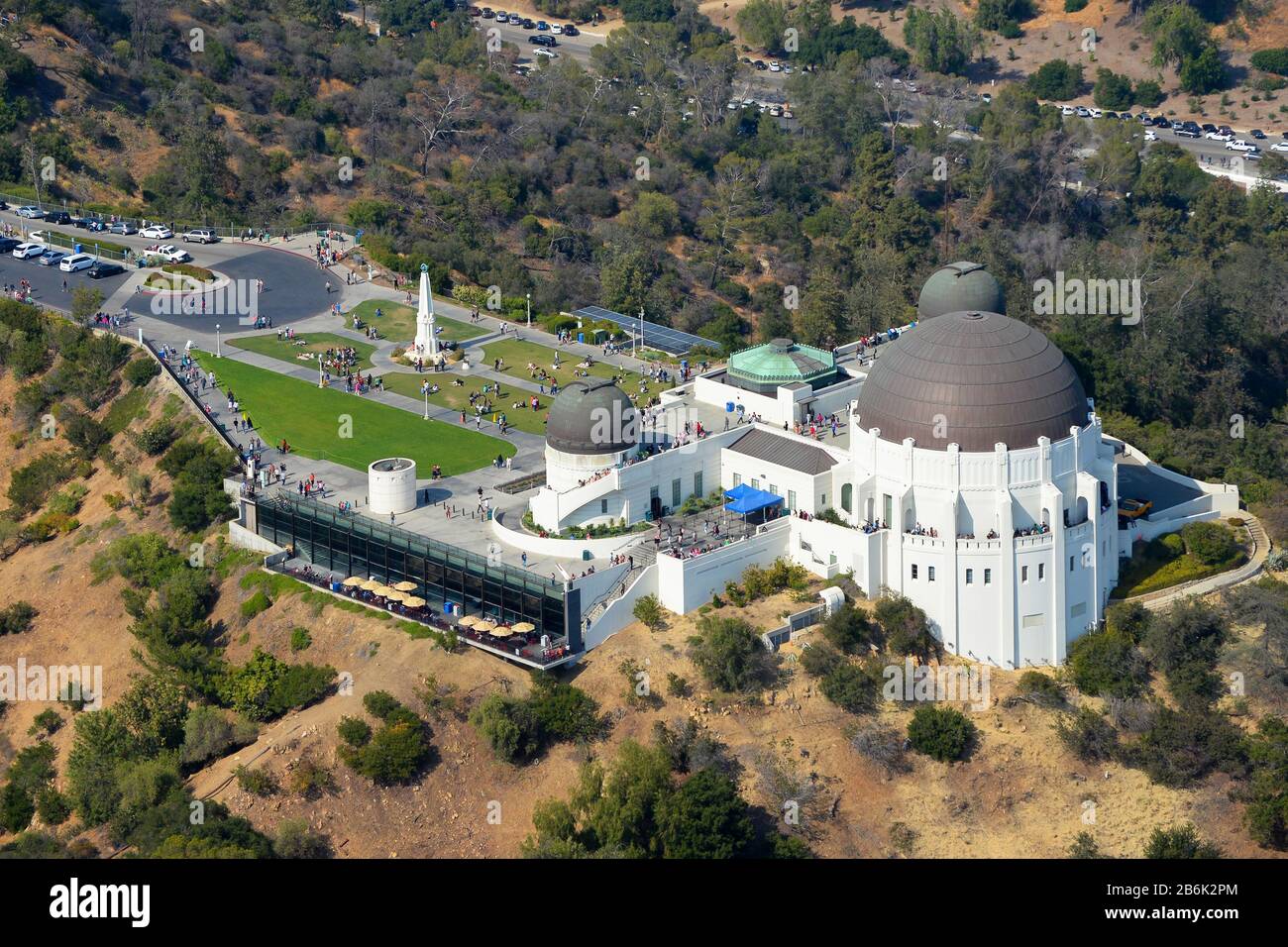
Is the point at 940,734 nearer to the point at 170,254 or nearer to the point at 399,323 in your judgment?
the point at 399,323

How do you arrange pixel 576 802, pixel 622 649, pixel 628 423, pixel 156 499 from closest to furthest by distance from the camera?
1. pixel 576 802
2. pixel 622 649
3. pixel 628 423
4. pixel 156 499

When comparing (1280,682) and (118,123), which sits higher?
(118,123)

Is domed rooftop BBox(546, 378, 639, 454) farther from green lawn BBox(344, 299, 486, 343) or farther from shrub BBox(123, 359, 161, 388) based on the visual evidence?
shrub BBox(123, 359, 161, 388)

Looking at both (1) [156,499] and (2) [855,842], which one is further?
(1) [156,499]

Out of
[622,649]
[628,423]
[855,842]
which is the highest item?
[628,423]

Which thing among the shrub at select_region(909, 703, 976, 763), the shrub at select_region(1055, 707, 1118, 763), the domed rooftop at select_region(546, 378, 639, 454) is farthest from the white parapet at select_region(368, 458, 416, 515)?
the shrub at select_region(1055, 707, 1118, 763)

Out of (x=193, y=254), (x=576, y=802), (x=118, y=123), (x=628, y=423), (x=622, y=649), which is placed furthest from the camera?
(x=118, y=123)

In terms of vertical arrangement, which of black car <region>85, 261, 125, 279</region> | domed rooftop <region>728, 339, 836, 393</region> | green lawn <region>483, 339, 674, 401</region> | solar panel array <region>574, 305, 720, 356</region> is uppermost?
domed rooftop <region>728, 339, 836, 393</region>

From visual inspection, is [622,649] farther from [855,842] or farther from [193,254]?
[193,254]

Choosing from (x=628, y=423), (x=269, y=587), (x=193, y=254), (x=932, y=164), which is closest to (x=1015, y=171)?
(x=932, y=164)
